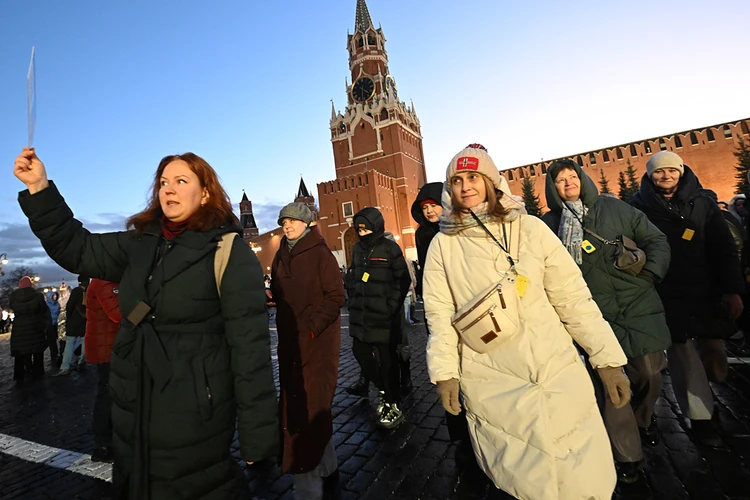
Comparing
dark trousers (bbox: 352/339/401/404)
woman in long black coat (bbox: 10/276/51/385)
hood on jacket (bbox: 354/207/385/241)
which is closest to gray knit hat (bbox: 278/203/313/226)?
hood on jacket (bbox: 354/207/385/241)

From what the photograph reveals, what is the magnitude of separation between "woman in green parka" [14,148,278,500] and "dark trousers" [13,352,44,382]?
695 cm

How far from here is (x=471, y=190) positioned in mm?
1723

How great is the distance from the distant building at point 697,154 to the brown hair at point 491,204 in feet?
117

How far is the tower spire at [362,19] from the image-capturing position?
49188 mm

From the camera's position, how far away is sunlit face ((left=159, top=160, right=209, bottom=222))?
151 cm

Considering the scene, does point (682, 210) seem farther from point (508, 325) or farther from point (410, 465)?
point (410, 465)

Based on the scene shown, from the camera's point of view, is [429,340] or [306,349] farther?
[306,349]

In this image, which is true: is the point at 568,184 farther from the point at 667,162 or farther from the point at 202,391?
the point at 202,391

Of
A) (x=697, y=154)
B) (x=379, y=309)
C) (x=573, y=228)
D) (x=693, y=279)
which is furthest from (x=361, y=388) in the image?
(x=697, y=154)

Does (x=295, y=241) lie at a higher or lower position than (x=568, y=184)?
lower

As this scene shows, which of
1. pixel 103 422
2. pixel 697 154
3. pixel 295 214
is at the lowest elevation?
pixel 103 422

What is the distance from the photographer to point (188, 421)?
130cm

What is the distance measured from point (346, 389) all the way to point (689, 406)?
313 centimetres

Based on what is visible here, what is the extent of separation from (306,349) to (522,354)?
4.52 feet
